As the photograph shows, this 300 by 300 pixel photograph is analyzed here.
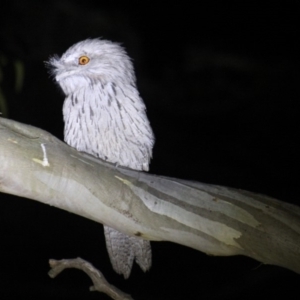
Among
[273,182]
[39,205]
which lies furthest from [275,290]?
[39,205]

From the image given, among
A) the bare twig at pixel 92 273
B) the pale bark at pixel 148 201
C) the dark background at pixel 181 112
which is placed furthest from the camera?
the dark background at pixel 181 112

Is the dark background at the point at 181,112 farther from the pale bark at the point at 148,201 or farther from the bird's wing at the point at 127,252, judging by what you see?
the pale bark at the point at 148,201

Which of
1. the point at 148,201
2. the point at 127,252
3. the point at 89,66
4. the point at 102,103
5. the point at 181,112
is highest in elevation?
the point at 89,66

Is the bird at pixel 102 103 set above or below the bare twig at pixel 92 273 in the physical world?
above

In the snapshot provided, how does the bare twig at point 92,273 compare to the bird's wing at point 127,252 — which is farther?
the bird's wing at point 127,252

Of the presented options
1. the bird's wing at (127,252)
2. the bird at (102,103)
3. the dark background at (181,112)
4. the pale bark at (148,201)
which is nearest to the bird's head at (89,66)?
the bird at (102,103)

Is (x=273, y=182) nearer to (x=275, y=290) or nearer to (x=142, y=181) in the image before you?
(x=275, y=290)

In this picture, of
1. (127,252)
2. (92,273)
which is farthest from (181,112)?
(92,273)

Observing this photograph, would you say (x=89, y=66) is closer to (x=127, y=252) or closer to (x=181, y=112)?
(x=127, y=252)
